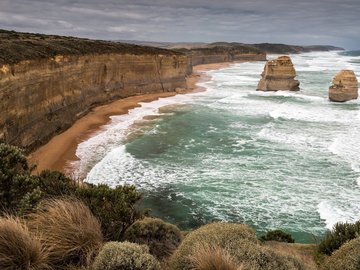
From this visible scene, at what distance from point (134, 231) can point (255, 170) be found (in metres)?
13.9

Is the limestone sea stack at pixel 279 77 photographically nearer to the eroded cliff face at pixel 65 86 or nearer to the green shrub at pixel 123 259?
the eroded cliff face at pixel 65 86

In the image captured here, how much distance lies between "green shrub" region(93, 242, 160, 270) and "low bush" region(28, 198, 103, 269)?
0.40m

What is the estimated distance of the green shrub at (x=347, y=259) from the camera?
6.04 meters

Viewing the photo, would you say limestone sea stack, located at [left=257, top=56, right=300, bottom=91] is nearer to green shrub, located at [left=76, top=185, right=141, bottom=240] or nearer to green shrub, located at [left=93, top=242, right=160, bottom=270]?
green shrub, located at [left=76, top=185, right=141, bottom=240]

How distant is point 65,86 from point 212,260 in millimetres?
29118

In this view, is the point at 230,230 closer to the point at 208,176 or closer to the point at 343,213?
the point at 343,213

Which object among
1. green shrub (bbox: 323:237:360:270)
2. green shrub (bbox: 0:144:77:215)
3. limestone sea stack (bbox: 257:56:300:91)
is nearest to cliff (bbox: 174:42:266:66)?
limestone sea stack (bbox: 257:56:300:91)

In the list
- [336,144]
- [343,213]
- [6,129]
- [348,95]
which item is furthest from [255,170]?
[348,95]

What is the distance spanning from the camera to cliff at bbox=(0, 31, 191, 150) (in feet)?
75.3

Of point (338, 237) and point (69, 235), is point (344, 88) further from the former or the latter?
point (69, 235)

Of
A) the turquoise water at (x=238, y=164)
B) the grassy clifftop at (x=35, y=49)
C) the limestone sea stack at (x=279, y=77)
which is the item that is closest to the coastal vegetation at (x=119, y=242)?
the turquoise water at (x=238, y=164)

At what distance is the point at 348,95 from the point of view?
44062mm

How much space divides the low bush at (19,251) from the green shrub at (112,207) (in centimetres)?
173

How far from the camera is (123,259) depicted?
5234 mm
